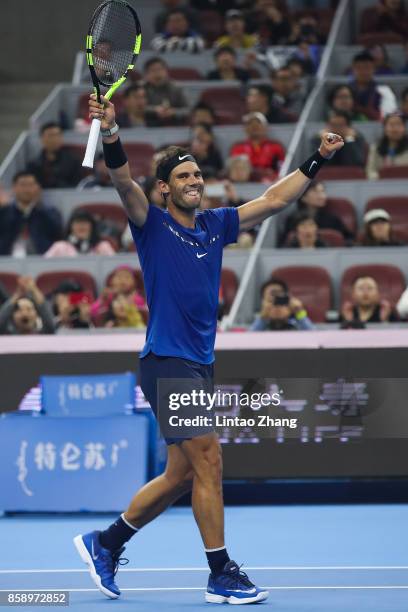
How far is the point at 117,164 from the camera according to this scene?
529 centimetres

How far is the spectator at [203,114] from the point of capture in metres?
13.4

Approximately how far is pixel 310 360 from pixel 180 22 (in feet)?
27.4

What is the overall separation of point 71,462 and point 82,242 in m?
4.04

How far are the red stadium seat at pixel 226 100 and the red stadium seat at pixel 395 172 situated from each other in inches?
94.3

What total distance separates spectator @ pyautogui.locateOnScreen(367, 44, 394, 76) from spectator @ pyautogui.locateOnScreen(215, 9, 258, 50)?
1466 mm

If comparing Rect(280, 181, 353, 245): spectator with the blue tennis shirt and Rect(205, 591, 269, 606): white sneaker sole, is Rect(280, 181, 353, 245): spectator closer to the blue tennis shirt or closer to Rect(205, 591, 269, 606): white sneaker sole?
the blue tennis shirt

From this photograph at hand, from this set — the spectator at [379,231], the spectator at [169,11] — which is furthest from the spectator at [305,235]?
the spectator at [169,11]

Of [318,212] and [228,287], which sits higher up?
[318,212]

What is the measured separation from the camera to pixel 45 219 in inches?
484

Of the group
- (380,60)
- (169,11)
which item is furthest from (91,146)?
(169,11)

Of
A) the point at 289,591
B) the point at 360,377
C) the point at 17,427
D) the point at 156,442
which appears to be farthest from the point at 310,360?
the point at 289,591

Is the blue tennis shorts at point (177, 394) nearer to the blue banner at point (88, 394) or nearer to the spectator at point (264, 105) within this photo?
the blue banner at point (88, 394)

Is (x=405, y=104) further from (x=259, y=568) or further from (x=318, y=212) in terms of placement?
(x=259, y=568)

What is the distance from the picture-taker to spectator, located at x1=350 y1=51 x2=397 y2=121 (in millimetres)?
13883
